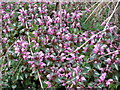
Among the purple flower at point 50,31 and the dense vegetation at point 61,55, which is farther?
the purple flower at point 50,31

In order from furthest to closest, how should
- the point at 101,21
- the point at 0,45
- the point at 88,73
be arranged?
the point at 101,21
the point at 0,45
the point at 88,73

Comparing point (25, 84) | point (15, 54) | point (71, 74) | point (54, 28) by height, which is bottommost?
point (25, 84)

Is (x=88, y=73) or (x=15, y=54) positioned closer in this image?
(x=88, y=73)

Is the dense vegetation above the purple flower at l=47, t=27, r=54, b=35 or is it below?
below

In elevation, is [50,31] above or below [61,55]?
above

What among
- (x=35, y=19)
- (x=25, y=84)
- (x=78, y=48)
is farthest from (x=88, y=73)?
(x=35, y=19)

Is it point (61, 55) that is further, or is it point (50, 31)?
point (50, 31)

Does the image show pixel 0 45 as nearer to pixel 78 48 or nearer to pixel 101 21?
pixel 78 48

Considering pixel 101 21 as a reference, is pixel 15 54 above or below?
below

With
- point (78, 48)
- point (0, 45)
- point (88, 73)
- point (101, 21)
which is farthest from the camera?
point (101, 21)

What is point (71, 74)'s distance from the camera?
1.47 meters

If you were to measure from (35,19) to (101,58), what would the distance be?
903 millimetres

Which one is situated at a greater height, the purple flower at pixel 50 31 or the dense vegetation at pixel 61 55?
the purple flower at pixel 50 31

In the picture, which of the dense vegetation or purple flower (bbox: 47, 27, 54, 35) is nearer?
the dense vegetation
